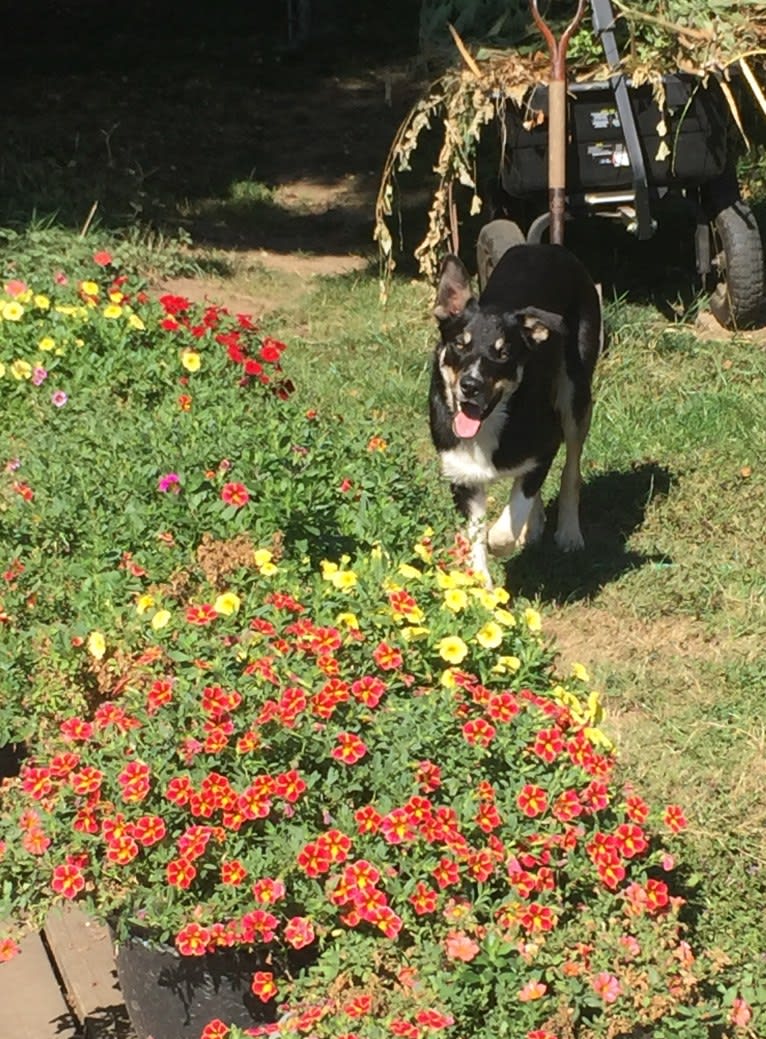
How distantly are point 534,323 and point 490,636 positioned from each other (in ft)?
6.84

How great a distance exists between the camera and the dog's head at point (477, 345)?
18.1ft

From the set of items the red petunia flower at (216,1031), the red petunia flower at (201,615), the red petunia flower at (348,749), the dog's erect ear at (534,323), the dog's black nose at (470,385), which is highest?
the dog's erect ear at (534,323)

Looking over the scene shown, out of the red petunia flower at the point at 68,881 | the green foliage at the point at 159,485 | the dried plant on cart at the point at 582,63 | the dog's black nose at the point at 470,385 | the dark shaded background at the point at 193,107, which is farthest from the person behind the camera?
the dark shaded background at the point at 193,107

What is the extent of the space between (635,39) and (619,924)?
5.73 meters

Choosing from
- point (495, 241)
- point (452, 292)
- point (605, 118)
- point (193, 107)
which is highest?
point (605, 118)

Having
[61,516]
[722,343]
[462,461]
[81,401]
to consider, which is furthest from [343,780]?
[722,343]

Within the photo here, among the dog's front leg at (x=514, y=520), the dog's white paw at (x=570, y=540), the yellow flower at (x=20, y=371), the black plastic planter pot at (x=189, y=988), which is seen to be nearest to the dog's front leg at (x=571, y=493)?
the dog's white paw at (x=570, y=540)

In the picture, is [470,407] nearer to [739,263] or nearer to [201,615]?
[201,615]

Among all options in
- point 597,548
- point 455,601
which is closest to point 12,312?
point 597,548

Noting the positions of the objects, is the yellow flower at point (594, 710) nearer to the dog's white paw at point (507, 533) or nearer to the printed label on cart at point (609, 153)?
the dog's white paw at point (507, 533)

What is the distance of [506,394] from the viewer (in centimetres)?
569

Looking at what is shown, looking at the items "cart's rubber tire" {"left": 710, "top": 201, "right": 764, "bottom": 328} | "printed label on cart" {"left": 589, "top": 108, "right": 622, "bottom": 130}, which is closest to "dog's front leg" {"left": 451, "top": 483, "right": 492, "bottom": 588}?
"printed label on cart" {"left": 589, "top": 108, "right": 622, "bottom": 130}

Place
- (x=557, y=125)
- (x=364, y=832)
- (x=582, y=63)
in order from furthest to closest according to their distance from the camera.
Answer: (x=582, y=63), (x=557, y=125), (x=364, y=832)

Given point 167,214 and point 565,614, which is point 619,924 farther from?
point 167,214
